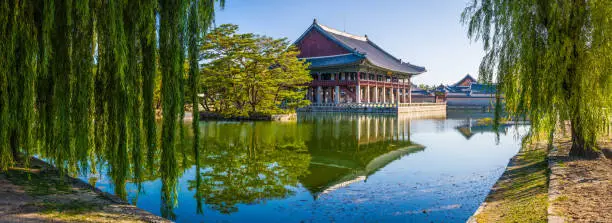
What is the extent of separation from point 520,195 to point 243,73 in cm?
1902

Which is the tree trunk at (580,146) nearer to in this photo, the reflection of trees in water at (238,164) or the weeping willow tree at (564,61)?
the weeping willow tree at (564,61)

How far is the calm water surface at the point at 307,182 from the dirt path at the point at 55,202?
31 cm

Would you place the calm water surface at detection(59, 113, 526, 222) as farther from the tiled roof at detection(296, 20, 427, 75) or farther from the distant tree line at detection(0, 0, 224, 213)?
the tiled roof at detection(296, 20, 427, 75)

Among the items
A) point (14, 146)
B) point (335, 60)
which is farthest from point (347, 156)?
point (335, 60)

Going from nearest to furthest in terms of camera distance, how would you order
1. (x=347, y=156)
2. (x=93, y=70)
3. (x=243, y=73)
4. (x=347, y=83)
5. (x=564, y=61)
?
(x=93, y=70) < (x=564, y=61) < (x=347, y=156) < (x=243, y=73) < (x=347, y=83)

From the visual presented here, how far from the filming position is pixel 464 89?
59594 millimetres

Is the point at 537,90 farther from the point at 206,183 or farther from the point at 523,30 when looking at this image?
the point at 206,183

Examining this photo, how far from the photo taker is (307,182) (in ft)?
23.2

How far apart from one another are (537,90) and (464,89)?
186 ft

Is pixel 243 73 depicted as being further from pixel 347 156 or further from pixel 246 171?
pixel 246 171

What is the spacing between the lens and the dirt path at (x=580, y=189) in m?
4.03

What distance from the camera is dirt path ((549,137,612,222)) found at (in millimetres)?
4031

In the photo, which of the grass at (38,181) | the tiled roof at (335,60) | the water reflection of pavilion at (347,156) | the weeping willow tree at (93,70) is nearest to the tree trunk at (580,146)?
the water reflection of pavilion at (347,156)

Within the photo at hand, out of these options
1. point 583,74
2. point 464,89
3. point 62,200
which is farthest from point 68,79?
point 464,89
